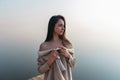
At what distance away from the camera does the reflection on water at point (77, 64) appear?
6.59 ft

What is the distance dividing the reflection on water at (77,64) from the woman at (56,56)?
0.71m

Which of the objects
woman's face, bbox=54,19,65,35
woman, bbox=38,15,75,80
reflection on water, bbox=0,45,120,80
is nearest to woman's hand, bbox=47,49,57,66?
woman, bbox=38,15,75,80

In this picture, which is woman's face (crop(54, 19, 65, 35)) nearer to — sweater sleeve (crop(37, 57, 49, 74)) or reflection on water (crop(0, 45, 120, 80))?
sweater sleeve (crop(37, 57, 49, 74))

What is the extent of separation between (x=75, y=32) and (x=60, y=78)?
0.88 m

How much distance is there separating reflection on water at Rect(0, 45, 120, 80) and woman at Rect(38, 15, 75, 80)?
0.71 m

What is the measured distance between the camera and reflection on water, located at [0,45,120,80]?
2008 millimetres

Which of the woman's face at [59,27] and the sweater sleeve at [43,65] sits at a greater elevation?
the woman's face at [59,27]

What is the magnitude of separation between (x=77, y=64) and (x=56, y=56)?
861 millimetres

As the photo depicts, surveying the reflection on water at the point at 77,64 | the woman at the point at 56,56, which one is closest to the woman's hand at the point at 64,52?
Result: the woman at the point at 56,56

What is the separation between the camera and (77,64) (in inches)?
83.9

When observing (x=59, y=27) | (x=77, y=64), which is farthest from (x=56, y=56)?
(x=77, y=64)

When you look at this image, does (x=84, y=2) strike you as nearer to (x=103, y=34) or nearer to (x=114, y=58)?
(x=103, y=34)

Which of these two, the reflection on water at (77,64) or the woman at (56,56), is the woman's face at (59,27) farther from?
the reflection on water at (77,64)

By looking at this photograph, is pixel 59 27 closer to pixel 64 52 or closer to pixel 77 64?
pixel 64 52
